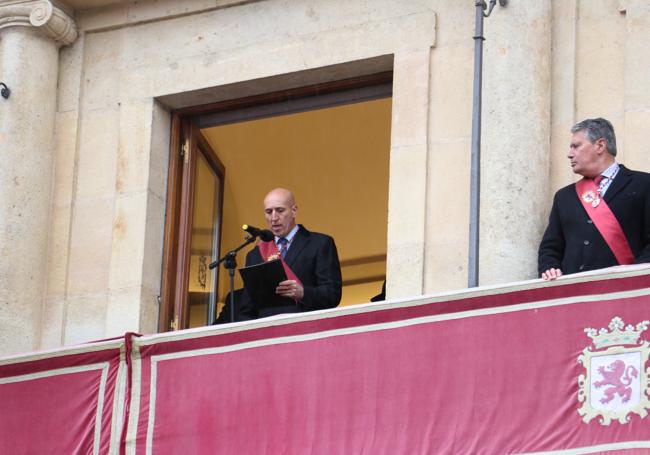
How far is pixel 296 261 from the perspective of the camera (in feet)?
37.0

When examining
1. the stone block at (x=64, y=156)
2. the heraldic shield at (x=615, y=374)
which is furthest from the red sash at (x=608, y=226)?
the stone block at (x=64, y=156)

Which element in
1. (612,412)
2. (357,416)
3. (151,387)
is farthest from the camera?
(151,387)

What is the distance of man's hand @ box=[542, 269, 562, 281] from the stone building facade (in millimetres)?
965

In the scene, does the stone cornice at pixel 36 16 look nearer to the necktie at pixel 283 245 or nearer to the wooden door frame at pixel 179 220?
the wooden door frame at pixel 179 220

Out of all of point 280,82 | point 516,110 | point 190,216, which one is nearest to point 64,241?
point 190,216

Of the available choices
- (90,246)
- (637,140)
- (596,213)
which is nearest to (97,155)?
(90,246)

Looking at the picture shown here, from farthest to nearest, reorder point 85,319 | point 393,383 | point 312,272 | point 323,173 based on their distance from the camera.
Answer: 1. point 323,173
2. point 85,319
3. point 312,272
4. point 393,383

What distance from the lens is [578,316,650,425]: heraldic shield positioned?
30.4 feet

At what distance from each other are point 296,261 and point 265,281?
0.42 meters

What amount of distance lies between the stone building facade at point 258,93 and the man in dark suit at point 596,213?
46 centimetres

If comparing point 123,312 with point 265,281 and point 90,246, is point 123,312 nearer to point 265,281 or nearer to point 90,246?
point 90,246

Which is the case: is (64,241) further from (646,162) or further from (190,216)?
(646,162)

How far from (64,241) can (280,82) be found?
1698mm

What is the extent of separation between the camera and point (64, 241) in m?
12.6
